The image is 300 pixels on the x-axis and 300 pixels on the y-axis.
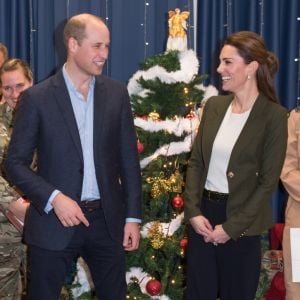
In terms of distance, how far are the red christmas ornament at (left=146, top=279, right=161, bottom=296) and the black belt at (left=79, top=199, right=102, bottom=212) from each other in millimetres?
1020

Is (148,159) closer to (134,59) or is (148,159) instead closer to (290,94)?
(134,59)

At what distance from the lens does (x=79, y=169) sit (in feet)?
6.89

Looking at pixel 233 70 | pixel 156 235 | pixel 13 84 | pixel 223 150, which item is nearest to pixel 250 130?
pixel 223 150

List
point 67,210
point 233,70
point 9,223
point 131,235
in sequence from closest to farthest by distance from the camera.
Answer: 1. point 67,210
2. point 131,235
3. point 233,70
4. point 9,223

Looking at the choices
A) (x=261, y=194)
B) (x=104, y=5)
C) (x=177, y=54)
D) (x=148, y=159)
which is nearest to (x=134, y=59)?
(x=104, y=5)

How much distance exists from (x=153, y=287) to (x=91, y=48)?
152cm

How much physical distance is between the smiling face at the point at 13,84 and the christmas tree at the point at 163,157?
70 centimetres

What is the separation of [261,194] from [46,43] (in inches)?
81.6

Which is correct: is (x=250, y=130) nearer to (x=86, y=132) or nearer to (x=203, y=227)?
(x=203, y=227)

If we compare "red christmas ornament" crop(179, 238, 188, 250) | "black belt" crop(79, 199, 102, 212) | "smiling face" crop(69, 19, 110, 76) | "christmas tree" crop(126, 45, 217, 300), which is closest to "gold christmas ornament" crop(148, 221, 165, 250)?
"christmas tree" crop(126, 45, 217, 300)

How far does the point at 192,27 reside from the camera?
3.87 m

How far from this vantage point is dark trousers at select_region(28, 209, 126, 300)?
7.04 ft

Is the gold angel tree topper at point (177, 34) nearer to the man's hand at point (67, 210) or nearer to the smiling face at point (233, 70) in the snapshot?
the smiling face at point (233, 70)

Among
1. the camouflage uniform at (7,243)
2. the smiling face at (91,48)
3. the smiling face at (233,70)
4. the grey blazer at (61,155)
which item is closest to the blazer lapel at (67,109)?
the grey blazer at (61,155)
